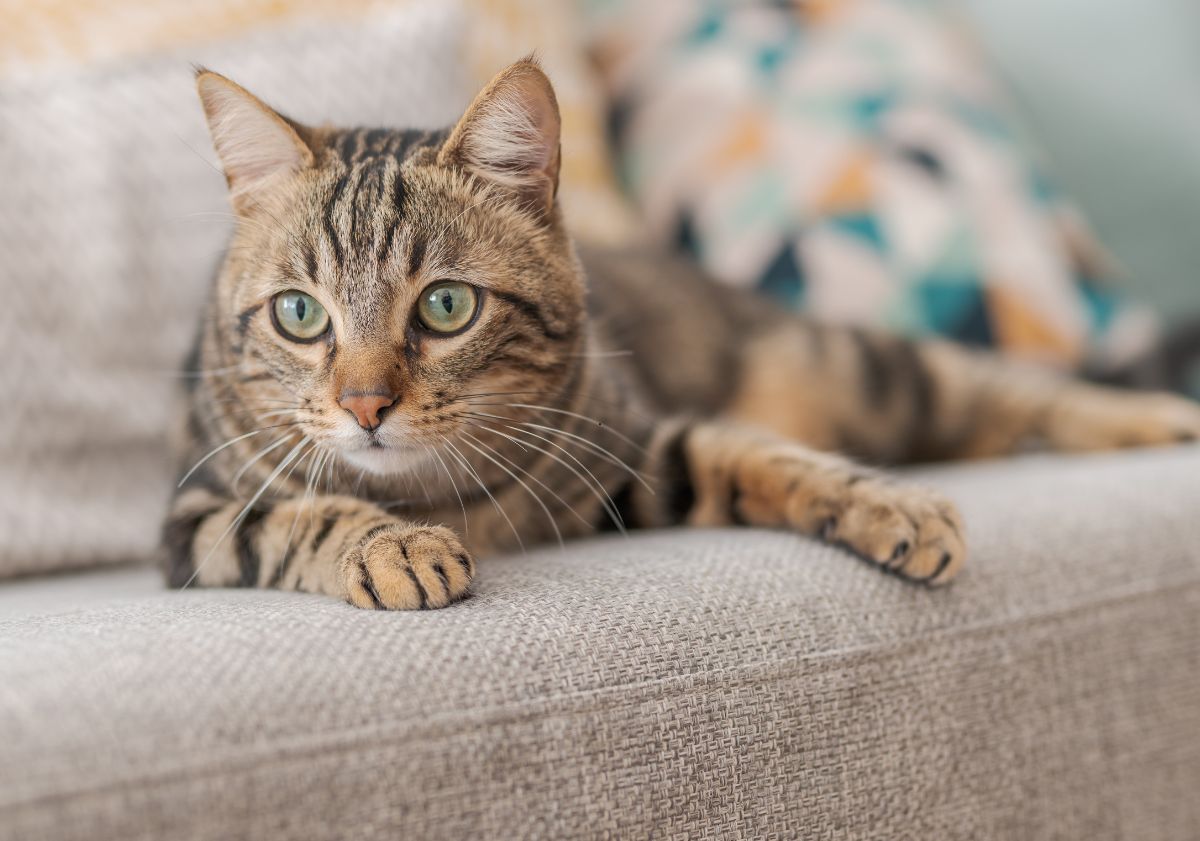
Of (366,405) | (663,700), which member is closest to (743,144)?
Answer: (366,405)

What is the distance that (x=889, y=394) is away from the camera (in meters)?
1.51

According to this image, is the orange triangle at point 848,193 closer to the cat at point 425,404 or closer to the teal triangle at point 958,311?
the teal triangle at point 958,311

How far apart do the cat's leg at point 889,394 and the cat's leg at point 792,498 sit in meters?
0.35

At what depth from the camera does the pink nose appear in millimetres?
807

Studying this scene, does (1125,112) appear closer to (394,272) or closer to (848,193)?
(848,193)

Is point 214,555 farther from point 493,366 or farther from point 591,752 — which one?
point 591,752

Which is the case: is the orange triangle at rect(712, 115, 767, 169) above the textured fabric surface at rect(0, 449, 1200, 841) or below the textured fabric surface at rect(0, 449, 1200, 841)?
above

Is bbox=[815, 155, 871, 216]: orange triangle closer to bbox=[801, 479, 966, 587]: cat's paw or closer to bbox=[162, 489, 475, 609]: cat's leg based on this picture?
bbox=[801, 479, 966, 587]: cat's paw

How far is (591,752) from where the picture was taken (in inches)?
25.3

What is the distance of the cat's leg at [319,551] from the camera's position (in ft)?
2.41

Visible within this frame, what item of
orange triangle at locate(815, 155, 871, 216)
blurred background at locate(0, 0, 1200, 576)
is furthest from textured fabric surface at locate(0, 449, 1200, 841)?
orange triangle at locate(815, 155, 871, 216)

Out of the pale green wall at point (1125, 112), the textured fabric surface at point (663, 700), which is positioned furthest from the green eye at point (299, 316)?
the pale green wall at point (1125, 112)

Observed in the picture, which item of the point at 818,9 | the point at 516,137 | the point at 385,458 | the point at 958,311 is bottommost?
the point at 958,311

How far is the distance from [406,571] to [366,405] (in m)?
0.15
